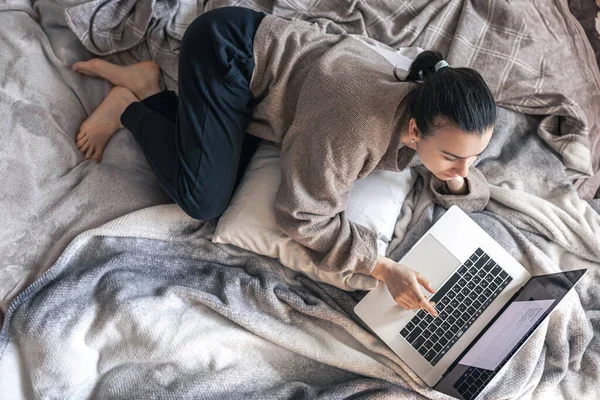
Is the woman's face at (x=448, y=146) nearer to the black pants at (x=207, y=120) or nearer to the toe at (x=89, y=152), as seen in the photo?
the black pants at (x=207, y=120)

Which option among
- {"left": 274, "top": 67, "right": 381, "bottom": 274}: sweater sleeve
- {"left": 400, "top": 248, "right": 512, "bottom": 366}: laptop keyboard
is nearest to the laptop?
{"left": 400, "top": 248, "right": 512, "bottom": 366}: laptop keyboard

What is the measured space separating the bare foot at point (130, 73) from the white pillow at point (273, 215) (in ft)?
1.10

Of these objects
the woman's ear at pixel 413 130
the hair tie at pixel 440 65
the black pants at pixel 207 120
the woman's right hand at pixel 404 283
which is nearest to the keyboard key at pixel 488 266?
the woman's right hand at pixel 404 283

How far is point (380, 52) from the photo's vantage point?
1.24 metres

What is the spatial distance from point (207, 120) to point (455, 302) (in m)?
0.63

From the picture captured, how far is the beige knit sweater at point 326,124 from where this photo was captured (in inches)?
39.6

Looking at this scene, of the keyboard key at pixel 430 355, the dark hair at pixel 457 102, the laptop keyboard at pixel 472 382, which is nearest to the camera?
the dark hair at pixel 457 102

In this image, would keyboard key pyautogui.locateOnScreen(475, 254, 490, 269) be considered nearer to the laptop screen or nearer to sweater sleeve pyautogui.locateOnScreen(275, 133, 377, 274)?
the laptop screen

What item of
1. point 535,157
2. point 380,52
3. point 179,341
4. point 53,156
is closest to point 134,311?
point 179,341

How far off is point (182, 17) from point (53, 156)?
1.48 feet

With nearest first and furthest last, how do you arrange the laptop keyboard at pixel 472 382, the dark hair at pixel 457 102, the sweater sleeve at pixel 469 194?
the dark hair at pixel 457 102
the laptop keyboard at pixel 472 382
the sweater sleeve at pixel 469 194

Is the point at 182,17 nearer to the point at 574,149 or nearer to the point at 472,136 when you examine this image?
the point at 472,136

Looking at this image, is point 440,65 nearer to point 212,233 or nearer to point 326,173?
point 326,173

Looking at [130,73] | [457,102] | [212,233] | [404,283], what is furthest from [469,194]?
[130,73]
